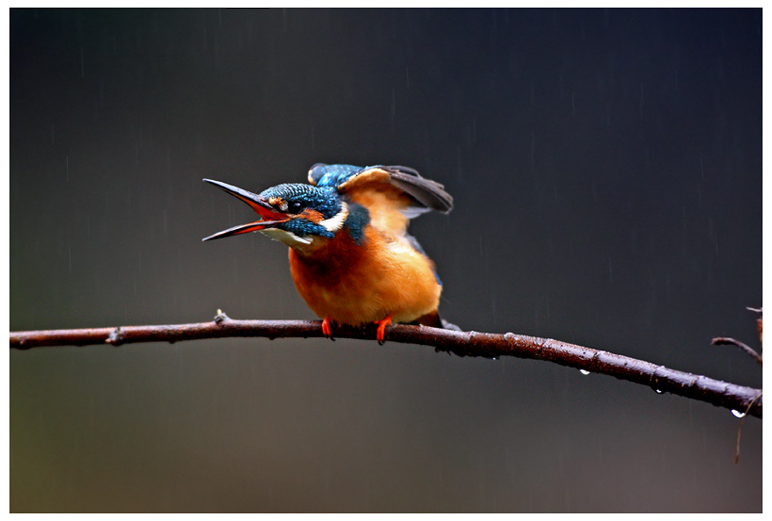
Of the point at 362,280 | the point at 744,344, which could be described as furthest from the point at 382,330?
the point at 744,344

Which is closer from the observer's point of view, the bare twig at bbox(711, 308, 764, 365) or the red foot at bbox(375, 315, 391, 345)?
the bare twig at bbox(711, 308, 764, 365)

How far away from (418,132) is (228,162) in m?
0.77

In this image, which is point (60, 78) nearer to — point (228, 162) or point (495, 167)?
point (228, 162)

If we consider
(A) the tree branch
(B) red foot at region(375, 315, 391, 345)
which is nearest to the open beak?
(A) the tree branch

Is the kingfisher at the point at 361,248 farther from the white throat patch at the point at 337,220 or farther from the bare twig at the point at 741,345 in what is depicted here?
the bare twig at the point at 741,345

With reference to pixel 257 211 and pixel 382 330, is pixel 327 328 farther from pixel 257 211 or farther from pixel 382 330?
pixel 257 211

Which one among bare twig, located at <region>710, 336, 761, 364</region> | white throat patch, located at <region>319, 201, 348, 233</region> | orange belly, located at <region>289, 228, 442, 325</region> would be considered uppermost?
white throat patch, located at <region>319, 201, 348, 233</region>

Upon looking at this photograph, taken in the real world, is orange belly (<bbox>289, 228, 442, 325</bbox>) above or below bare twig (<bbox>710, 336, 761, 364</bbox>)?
above

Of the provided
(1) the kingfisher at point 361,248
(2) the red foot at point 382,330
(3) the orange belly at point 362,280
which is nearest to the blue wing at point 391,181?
(1) the kingfisher at point 361,248

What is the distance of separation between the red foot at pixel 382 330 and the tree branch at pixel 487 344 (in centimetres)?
2

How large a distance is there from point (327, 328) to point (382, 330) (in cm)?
13

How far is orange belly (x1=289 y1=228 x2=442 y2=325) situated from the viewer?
5.19ft

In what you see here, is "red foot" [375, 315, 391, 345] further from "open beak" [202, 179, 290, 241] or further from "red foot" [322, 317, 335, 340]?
"open beak" [202, 179, 290, 241]

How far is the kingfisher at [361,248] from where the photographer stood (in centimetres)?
154
